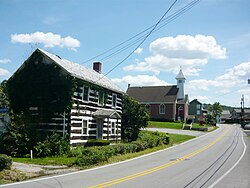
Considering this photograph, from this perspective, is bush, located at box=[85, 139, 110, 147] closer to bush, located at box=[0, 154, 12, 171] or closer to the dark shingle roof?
bush, located at box=[0, 154, 12, 171]

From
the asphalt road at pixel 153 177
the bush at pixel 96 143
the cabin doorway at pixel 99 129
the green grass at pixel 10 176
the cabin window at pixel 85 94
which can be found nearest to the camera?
the asphalt road at pixel 153 177

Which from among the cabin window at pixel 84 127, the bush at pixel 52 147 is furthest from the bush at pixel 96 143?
the bush at pixel 52 147

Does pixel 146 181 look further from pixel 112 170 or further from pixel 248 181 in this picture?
pixel 248 181

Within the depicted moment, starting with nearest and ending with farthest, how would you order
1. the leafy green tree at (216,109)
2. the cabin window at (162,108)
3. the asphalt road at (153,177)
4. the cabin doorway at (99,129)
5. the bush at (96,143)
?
the asphalt road at (153,177), the bush at (96,143), the cabin doorway at (99,129), the cabin window at (162,108), the leafy green tree at (216,109)

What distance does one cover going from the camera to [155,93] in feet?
261

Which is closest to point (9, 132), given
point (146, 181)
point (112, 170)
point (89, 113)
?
point (89, 113)

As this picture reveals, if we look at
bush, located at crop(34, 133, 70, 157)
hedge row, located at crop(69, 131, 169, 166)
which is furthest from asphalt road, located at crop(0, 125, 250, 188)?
bush, located at crop(34, 133, 70, 157)

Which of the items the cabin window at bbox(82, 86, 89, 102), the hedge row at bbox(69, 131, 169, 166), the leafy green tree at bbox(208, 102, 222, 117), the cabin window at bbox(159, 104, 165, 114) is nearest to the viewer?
the hedge row at bbox(69, 131, 169, 166)

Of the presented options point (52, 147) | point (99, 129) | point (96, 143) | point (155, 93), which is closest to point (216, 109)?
point (155, 93)

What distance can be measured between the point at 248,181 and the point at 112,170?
6623 millimetres

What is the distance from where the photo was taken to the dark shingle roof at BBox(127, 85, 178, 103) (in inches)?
3017

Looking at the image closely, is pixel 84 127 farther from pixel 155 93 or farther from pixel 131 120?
pixel 155 93

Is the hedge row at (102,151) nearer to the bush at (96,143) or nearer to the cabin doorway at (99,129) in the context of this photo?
the bush at (96,143)

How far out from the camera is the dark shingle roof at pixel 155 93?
76.6m
